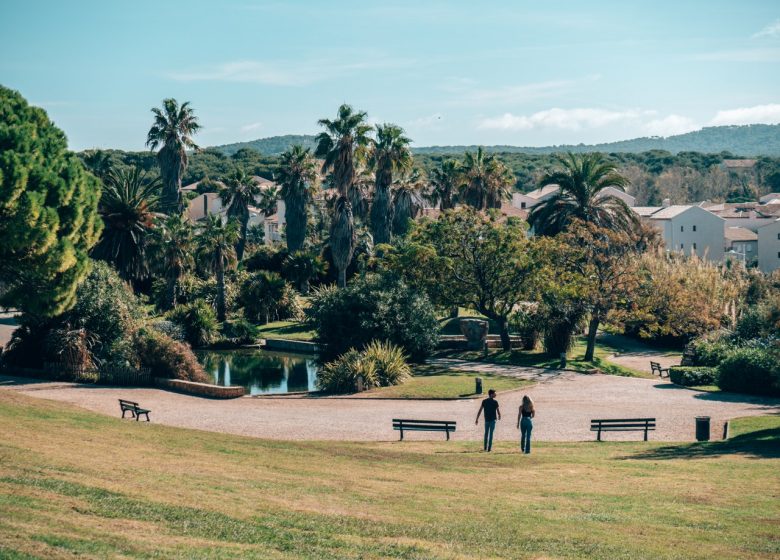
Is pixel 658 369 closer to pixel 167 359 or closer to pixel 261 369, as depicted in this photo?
pixel 261 369

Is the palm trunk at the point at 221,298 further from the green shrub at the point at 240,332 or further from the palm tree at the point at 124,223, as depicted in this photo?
the palm tree at the point at 124,223

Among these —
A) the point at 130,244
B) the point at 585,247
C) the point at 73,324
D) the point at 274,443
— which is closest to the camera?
the point at 274,443

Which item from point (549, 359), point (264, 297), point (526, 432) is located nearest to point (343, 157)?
point (264, 297)

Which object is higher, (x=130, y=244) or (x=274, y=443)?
(x=130, y=244)

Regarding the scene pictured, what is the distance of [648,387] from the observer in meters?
35.4

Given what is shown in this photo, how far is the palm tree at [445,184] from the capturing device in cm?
6594

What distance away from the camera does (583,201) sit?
51.7m

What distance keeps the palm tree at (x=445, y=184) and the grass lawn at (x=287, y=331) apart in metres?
16.7

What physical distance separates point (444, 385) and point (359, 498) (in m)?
19.4

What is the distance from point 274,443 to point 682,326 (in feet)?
90.8

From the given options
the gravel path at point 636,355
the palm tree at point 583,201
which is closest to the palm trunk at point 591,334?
the gravel path at point 636,355

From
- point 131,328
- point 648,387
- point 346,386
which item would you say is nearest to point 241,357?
point 131,328

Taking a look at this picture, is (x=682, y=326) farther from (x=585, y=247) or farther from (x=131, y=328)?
(x=131, y=328)

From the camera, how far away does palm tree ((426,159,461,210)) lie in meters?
65.9
